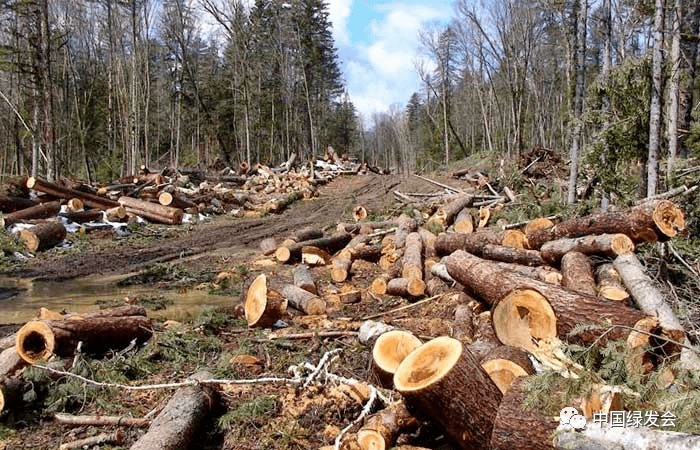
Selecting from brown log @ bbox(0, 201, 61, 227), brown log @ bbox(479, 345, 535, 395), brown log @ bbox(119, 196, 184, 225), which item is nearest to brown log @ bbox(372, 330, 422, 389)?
brown log @ bbox(479, 345, 535, 395)

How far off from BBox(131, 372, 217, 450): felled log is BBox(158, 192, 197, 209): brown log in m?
14.7

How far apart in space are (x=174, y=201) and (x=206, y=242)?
16.3 feet

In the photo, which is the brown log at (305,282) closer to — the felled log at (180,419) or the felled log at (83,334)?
the felled log at (83,334)

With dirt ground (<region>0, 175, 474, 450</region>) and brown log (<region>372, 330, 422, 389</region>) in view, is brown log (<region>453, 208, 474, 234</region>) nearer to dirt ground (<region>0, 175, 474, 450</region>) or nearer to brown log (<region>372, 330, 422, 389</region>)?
dirt ground (<region>0, 175, 474, 450</region>)

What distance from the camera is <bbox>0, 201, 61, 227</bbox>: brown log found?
1388 cm

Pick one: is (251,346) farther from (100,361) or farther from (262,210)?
(262,210)

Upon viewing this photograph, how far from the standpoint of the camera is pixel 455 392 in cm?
379

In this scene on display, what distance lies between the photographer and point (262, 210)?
2058cm

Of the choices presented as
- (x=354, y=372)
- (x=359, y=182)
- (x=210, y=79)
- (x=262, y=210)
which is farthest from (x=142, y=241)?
(x=210, y=79)

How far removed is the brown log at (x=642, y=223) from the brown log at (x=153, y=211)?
13.5 metres

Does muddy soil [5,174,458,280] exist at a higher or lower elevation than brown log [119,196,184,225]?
lower

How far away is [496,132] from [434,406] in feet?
128

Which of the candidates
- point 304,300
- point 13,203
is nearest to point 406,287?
point 304,300

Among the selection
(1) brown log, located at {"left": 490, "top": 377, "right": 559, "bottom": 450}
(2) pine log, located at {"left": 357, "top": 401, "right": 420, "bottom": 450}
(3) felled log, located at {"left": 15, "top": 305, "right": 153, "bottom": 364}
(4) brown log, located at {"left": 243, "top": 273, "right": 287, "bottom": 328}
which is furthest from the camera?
(4) brown log, located at {"left": 243, "top": 273, "right": 287, "bottom": 328}
